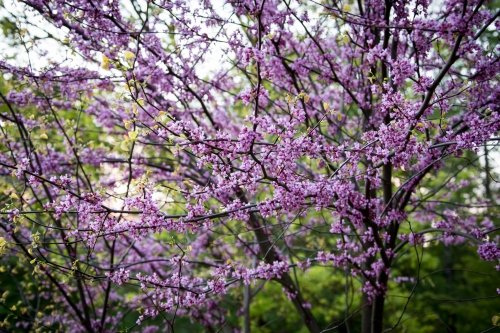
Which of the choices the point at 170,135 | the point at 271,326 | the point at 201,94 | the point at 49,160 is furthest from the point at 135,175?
the point at 271,326

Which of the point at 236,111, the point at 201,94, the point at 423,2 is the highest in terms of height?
Result: the point at 236,111

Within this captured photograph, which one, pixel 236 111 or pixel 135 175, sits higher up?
pixel 236 111

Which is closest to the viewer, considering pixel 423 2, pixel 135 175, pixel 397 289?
pixel 423 2

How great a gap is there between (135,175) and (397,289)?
6464mm

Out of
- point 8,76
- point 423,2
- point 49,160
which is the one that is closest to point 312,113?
point 423,2

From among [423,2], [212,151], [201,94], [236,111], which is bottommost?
[212,151]

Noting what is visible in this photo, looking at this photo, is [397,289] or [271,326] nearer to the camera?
[397,289]

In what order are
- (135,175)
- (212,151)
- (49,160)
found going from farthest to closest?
(135,175) < (49,160) < (212,151)

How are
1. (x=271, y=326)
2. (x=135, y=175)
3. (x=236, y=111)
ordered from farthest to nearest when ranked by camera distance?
1. (x=271, y=326)
2. (x=236, y=111)
3. (x=135, y=175)

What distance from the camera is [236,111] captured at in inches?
322

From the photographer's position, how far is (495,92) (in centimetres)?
372

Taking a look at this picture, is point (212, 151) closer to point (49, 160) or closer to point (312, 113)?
point (312, 113)

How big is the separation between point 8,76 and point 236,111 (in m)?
3.98

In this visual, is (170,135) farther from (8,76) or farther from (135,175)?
(8,76)
